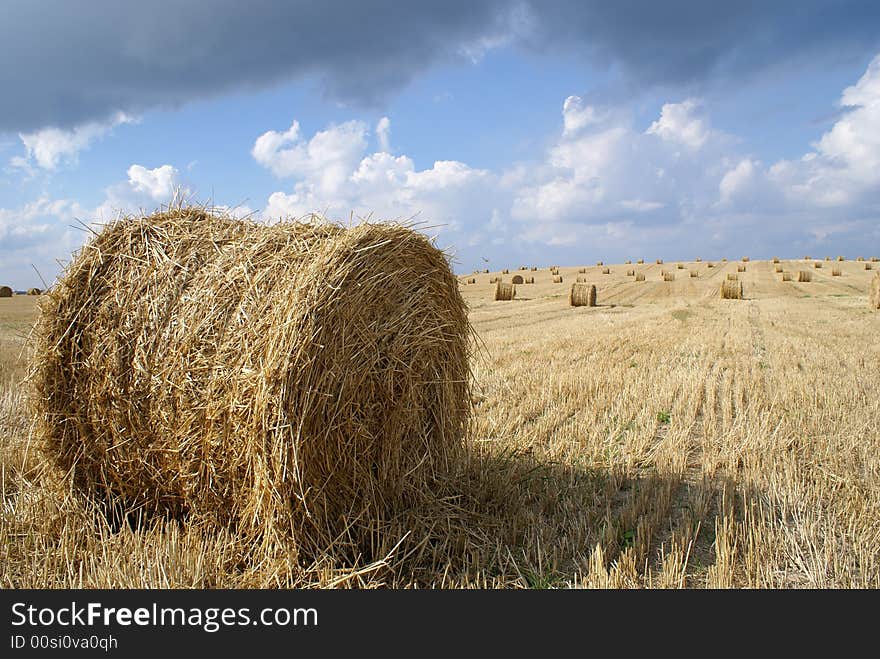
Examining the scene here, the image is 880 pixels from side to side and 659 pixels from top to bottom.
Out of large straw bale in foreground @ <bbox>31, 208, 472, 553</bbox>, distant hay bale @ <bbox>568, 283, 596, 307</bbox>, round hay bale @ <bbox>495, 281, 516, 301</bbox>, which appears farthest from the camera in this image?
round hay bale @ <bbox>495, 281, 516, 301</bbox>

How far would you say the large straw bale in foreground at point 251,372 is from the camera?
334 centimetres

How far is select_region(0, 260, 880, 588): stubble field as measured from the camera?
3.36m

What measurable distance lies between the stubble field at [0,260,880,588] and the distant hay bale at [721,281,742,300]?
62.9 ft

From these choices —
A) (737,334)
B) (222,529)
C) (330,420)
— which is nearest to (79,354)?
(222,529)

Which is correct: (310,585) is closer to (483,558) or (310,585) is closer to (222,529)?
(222,529)

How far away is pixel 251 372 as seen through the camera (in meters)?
3.30

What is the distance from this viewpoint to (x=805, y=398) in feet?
23.5

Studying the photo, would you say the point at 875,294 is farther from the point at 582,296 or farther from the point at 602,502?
the point at 602,502

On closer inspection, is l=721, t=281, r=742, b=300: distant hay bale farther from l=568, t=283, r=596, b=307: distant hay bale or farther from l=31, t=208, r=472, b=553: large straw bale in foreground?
l=31, t=208, r=472, b=553: large straw bale in foreground

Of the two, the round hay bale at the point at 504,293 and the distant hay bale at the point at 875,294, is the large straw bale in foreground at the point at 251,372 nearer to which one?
the distant hay bale at the point at 875,294

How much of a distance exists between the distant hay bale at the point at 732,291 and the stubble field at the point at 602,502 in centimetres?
1917

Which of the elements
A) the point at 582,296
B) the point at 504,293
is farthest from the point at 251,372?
the point at 504,293

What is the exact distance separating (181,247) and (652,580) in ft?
11.7

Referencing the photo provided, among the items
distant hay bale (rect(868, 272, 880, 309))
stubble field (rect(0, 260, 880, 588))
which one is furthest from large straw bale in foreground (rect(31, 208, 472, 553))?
distant hay bale (rect(868, 272, 880, 309))
